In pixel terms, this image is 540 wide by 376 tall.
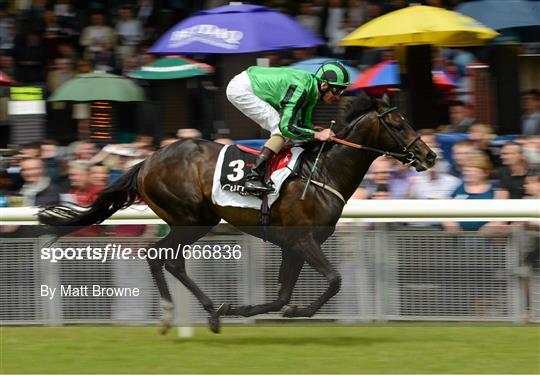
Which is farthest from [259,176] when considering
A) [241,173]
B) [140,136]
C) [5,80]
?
[5,80]

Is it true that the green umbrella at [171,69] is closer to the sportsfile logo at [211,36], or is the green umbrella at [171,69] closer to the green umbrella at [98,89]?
the green umbrella at [98,89]

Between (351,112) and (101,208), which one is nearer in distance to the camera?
(351,112)

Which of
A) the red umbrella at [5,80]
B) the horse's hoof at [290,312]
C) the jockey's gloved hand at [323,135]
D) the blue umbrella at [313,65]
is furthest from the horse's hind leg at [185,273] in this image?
the red umbrella at [5,80]

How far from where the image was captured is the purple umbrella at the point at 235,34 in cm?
928

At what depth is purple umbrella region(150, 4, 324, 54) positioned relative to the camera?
928 centimetres

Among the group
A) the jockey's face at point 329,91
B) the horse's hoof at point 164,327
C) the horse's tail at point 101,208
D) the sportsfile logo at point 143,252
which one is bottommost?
the horse's hoof at point 164,327

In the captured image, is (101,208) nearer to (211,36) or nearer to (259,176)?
(259,176)

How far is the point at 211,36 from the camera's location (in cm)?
935

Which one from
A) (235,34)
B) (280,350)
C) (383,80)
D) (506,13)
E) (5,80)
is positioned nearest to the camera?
(280,350)

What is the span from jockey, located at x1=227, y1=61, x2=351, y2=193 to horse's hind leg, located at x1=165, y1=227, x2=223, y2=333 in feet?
1.62

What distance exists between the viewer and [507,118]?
10.2m

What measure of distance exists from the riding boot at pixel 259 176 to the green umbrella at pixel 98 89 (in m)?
3.57

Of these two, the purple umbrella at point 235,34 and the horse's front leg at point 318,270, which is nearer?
the horse's front leg at point 318,270

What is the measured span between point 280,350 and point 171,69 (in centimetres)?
442
